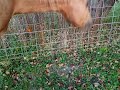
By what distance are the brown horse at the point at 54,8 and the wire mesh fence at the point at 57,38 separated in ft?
3.15

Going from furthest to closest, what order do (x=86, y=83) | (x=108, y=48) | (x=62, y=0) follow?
(x=108, y=48), (x=86, y=83), (x=62, y=0)

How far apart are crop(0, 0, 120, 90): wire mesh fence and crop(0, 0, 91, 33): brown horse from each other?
3.15 ft

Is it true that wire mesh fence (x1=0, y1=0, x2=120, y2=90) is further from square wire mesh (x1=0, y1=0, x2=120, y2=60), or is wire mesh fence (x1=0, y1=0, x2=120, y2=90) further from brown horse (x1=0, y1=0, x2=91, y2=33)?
brown horse (x1=0, y1=0, x2=91, y2=33)

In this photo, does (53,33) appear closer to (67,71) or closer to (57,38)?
(57,38)

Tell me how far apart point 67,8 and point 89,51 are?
148 centimetres

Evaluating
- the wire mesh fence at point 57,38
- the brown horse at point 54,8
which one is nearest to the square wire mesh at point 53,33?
the wire mesh fence at point 57,38

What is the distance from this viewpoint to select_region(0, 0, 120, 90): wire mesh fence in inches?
99.4

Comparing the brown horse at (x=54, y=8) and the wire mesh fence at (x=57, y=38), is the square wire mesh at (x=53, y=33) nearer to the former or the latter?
the wire mesh fence at (x=57, y=38)

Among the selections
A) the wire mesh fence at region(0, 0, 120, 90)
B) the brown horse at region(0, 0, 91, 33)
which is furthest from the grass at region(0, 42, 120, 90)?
the brown horse at region(0, 0, 91, 33)

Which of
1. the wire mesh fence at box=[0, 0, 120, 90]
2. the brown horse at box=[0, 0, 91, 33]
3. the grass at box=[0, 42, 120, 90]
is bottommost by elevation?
the grass at box=[0, 42, 120, 90]

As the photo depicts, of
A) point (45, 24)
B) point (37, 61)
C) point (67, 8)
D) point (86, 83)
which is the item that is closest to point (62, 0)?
point (67, 8)

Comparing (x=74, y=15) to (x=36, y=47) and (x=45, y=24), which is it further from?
(x=36, y=47)

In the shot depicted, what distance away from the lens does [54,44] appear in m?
2.76

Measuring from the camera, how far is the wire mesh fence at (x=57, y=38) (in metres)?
2.53
